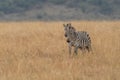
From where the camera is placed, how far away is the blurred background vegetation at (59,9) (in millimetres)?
56688

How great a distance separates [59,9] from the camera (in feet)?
198

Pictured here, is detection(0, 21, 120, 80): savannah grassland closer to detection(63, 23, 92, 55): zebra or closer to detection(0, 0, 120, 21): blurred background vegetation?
A: detection(63, 23, 92, 55): zebra

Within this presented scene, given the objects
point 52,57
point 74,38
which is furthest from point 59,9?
point 52,57

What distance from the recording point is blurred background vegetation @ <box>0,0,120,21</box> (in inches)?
2232

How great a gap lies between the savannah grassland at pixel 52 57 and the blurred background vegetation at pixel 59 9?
3741cm

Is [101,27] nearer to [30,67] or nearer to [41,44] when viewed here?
[41,44]

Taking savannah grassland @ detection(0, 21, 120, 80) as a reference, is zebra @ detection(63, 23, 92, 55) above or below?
above

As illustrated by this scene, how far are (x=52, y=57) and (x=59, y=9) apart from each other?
4753cm

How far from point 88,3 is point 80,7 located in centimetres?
169

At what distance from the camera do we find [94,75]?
10180mm

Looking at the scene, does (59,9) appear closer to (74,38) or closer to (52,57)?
(74,38)

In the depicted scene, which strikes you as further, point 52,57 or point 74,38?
point 74,38

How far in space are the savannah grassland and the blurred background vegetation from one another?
123ft

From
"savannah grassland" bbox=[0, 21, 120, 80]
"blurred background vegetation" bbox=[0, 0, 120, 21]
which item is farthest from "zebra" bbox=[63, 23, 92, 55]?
"blurred background vegetation" bbox=[0, 0, 120, 21]
